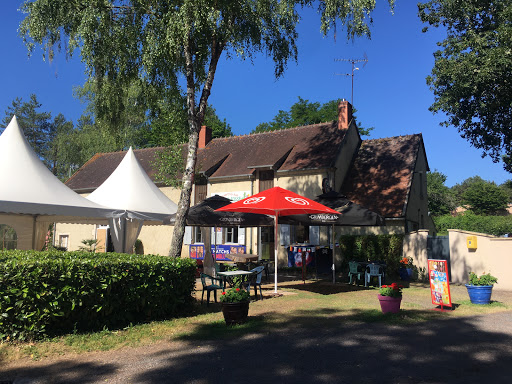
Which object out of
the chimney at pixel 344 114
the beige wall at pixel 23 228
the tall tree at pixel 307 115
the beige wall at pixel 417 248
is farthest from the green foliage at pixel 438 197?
the beige wall at pixel 23 228

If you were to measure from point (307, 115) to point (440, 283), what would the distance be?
30848 mm

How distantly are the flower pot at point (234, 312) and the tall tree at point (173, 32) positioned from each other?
3314 millimetres

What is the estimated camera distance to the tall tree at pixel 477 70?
1705cm

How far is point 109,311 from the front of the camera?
6.90m

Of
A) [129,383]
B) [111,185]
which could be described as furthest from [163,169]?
[129,383]

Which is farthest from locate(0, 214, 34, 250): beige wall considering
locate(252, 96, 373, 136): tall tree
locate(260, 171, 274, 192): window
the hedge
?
locate(252, 96, 373, 136): tall tree

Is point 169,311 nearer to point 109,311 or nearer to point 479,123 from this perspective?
point 109,311

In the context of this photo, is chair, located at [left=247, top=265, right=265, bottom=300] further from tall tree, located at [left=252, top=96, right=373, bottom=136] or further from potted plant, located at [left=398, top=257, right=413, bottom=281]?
tall tree, located at [left=252, top=96, right=373, bottom=136]

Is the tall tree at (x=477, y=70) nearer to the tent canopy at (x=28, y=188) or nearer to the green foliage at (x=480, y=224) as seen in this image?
the tent canopy at (x=28, y=188)

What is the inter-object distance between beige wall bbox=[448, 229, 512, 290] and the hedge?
1072cm

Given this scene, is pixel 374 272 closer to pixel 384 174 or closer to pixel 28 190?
pixel 384 174

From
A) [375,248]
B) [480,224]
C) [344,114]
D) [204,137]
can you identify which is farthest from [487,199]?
[375,248]

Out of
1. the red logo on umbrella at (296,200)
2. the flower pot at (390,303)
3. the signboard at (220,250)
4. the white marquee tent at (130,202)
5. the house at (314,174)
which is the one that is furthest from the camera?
the signboard at (220,250)

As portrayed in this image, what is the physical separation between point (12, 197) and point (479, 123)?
19.9 m
